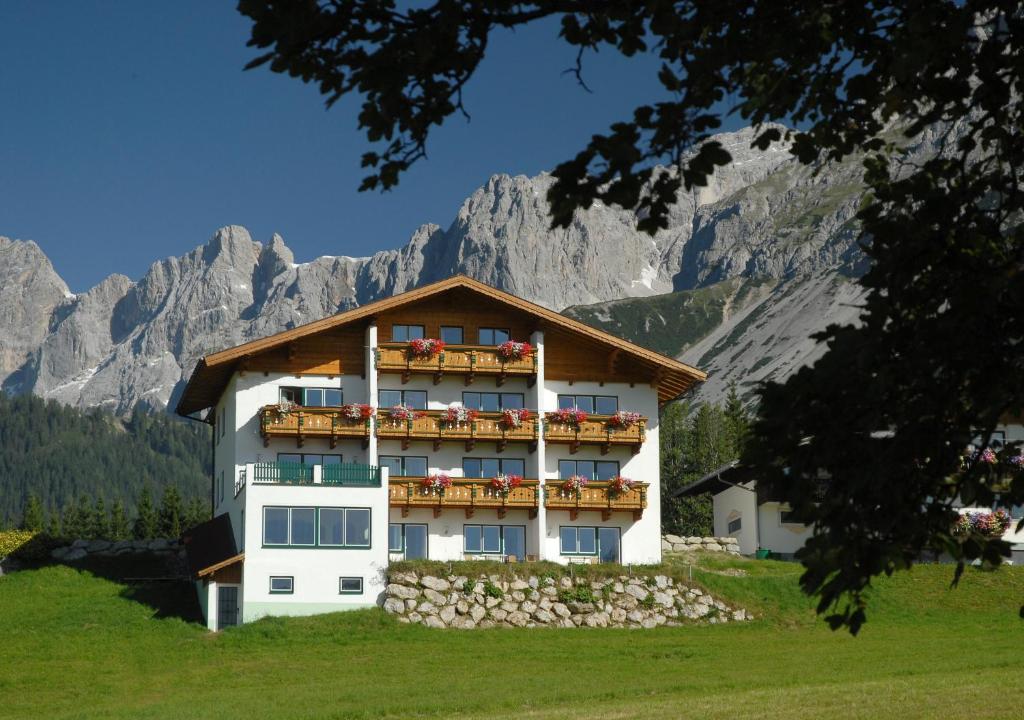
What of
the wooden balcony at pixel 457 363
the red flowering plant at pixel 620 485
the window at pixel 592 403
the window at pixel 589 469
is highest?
the wooden balcony at pixel 457 363

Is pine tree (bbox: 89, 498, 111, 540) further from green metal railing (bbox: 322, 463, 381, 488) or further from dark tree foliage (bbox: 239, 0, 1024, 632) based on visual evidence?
dark tree foliage (bbox: 239, 0, 1024, 632)

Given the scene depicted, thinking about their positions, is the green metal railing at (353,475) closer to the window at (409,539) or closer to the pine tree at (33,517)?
the window at (409,539)

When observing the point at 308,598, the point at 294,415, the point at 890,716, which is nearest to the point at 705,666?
the point at 890,716

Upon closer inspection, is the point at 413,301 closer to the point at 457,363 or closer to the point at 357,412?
the point at 457,363

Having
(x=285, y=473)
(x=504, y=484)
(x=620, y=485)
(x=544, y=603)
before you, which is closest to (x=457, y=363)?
(x=504, y=484)

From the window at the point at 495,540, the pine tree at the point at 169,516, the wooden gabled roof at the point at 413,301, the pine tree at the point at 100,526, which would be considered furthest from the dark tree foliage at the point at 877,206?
the pine tree at the point at 100,526

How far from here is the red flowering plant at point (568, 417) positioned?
48625mm

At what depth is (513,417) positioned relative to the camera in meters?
48.0

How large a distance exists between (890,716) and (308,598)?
23.7m

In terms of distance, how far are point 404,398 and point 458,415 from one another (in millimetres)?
2361

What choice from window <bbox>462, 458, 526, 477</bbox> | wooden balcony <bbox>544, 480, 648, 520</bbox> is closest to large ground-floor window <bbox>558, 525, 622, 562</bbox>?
wooden balcony <bbox>544, 480, 648, 520</bbox>

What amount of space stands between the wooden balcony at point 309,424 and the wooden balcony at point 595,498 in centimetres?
660

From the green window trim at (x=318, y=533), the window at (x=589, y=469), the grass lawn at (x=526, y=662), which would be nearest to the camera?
the grass lawn at (x=526, y=662)

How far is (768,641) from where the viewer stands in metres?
36.9
